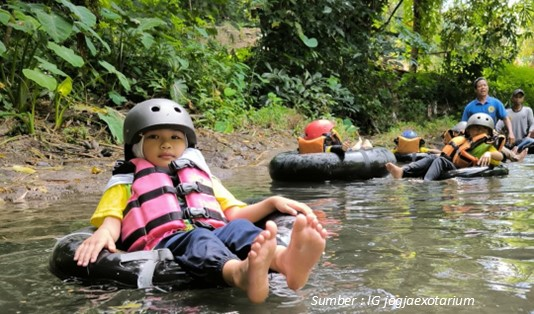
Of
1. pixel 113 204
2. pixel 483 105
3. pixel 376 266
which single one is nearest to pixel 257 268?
pixel 376 266

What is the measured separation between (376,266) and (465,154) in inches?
206

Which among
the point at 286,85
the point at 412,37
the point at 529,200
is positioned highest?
the point at 412,37

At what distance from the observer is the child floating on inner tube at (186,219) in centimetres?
226

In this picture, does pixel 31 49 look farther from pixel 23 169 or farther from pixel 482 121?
pixel 482 121

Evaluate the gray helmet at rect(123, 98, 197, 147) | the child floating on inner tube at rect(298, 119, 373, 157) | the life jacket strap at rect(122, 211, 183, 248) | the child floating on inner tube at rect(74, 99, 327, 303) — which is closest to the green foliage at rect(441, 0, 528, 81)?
the child floating on inner tube at rect(298, 119, 373, 157)

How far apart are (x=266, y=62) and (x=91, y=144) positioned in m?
6.99

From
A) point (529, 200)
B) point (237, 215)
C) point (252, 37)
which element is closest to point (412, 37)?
point (252, 37)

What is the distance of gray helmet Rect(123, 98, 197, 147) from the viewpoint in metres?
3.37

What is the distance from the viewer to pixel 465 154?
7609 mm

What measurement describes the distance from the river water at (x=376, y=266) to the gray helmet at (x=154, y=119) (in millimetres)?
900

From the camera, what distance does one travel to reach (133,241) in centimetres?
303

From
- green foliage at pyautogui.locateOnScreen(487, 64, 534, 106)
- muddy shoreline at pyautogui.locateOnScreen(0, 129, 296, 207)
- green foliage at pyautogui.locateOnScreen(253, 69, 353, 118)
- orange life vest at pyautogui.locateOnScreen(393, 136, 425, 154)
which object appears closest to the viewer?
muddy shoreline at pyautogui.locateOnScreen(0, 129, 296, 207)

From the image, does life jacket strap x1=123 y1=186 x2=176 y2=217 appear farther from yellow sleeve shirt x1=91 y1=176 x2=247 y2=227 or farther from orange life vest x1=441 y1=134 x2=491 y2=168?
orange life vest x1=441 y1=134 x2=491 y2=168

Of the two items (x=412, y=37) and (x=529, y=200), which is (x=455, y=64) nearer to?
(x=412, y=37)
